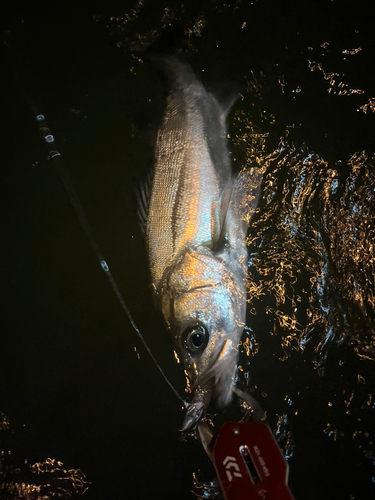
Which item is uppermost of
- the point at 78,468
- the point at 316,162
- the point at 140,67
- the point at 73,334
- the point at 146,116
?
the point at 140,67

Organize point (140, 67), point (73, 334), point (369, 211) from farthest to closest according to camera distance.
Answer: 1. point (140, 67)
2. point (73, 334)
3. point (369, 211)

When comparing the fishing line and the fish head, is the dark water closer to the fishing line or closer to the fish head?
the fishing line

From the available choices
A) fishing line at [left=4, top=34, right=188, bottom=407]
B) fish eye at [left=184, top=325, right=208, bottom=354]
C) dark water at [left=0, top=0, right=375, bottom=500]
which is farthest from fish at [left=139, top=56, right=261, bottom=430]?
fishing line at [left=4, top=34, right=188, bottom=407]

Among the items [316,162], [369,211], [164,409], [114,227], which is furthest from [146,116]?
[164,409]

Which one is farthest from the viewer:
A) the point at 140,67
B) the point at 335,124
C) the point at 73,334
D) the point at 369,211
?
the point at 140,67

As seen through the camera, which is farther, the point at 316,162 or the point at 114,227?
the point at 114,227

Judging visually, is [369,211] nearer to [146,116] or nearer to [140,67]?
[146,116]

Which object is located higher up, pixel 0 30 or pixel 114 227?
pixel 0 30

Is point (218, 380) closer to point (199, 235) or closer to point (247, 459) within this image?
point (247, 459)

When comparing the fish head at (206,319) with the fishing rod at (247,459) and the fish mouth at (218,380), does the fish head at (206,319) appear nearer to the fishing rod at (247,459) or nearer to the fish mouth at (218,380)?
the fish mouth at (218,380)
